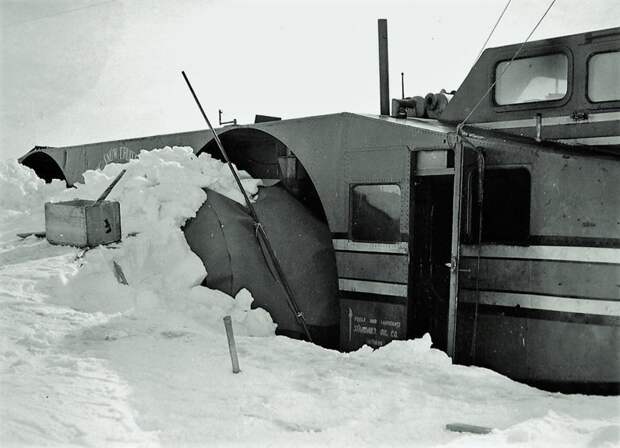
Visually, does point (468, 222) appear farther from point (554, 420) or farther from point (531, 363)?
point (554, 420)

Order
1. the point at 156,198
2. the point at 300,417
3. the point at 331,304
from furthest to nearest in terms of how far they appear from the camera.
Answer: the point at 156,198
the point at 331,304
the point at 300,417

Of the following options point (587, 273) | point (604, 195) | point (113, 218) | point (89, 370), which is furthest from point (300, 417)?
point (113, 218)

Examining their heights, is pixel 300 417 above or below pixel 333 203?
below

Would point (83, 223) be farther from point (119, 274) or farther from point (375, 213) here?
point (375, 213)

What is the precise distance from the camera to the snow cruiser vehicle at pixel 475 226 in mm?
5523

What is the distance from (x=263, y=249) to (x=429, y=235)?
88.8 inches

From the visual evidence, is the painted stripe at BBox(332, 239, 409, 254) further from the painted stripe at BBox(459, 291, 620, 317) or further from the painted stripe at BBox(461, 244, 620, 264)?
the painted stripe at BBox(459, 291, 620, 317)

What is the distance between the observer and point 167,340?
582cm

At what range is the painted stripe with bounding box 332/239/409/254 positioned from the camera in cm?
649

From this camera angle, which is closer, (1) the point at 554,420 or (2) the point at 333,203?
(1) the point at 554,420

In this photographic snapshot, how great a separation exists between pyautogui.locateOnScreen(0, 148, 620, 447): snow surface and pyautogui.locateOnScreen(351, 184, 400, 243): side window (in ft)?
4.48

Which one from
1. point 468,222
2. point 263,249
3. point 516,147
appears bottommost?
point 263,249

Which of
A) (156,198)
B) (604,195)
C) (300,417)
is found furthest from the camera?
(156,198)

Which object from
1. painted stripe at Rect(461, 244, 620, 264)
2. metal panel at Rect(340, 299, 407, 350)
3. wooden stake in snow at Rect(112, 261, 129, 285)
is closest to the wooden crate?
wooden stake in snow at Rect(112, 261, 129, 285)
